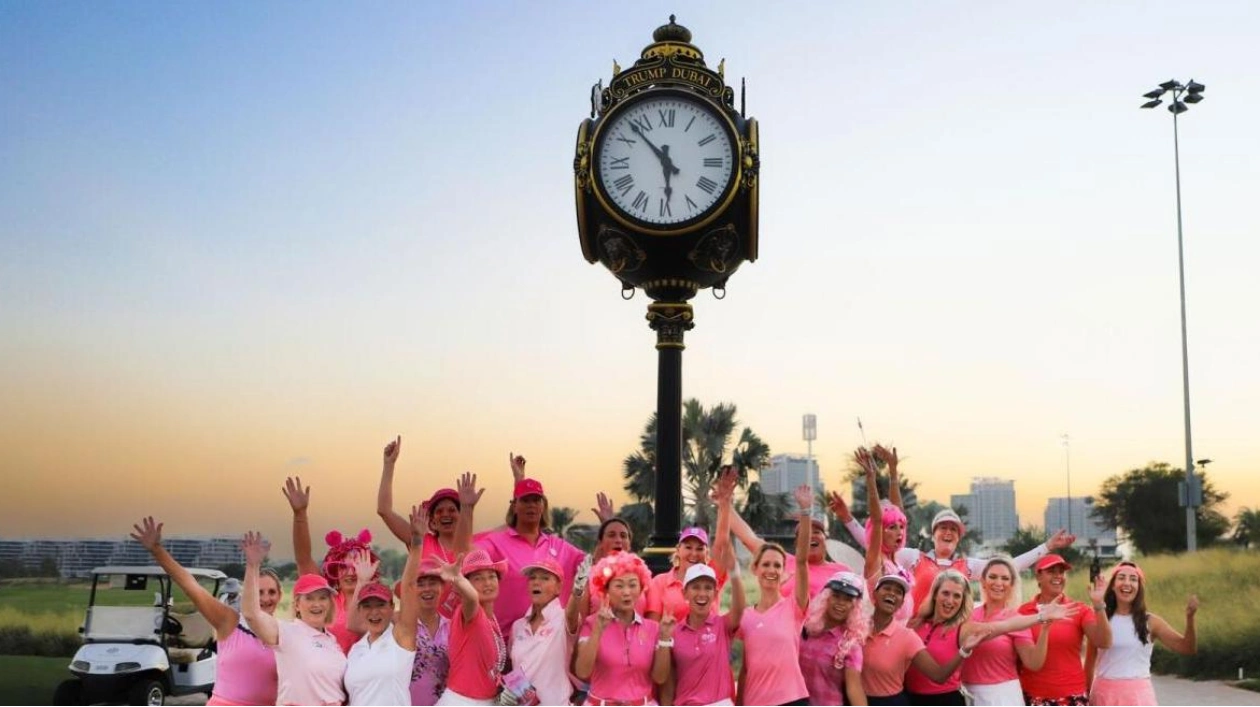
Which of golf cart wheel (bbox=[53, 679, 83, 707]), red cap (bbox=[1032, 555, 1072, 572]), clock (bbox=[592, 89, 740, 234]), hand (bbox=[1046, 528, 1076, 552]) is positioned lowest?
golf cart wheel (bbox=[53, 679, 83, 707])

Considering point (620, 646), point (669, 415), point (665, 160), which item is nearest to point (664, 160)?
point (665, 160)

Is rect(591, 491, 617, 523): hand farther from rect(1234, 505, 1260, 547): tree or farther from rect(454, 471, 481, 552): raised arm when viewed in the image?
rect(1234, 505, 1260, 547): tree

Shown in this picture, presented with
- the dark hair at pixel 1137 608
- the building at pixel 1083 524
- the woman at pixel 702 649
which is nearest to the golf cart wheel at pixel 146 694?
the woman at pixel 702 649

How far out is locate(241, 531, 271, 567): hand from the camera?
588 cm

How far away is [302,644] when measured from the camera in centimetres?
575

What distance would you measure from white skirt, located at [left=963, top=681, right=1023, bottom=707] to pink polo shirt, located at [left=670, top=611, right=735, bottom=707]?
123 centimetres

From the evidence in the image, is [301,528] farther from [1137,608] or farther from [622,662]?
[1137,608]

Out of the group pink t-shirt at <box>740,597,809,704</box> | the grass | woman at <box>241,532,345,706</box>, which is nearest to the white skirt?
pink t-shirt at <box>740,597,809,704</box>

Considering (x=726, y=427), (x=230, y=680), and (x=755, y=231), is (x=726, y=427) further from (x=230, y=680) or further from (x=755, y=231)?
(x=230, y=680)

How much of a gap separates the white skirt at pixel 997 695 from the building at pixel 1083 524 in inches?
1328

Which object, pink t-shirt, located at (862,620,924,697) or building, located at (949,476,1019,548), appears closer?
pink t-shirt, located at (862,620,924,697)

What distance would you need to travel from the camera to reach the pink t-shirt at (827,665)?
18.7 feet

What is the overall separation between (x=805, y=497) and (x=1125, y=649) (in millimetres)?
1766

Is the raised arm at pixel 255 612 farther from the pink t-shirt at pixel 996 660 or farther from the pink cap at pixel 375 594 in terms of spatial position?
the pink t-shirt at pixel 996 660
